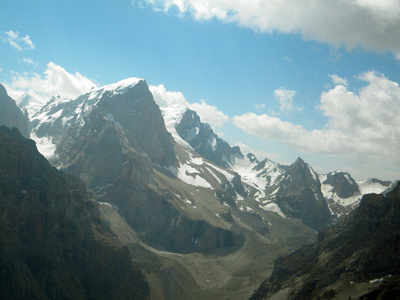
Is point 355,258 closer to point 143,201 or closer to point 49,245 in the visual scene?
point 49,245

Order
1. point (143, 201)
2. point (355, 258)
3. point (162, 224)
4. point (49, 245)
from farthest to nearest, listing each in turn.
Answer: point (143, 201), point (162, 224), point (49, 245), point (355, 258)

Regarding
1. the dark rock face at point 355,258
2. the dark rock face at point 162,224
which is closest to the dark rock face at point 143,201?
the dark rock face at point 162,224

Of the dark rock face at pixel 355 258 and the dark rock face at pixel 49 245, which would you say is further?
the dark rock face at pixel 49 245

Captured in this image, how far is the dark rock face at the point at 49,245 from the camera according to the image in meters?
72.6

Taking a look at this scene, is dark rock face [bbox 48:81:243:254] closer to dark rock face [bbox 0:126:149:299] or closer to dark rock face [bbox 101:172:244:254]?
dark rock face [bbox 101:172:244:254]

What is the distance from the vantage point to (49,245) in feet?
270

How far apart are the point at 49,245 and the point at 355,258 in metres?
70.5

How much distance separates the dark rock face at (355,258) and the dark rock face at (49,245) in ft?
132

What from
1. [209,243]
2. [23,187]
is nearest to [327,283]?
[23,187]

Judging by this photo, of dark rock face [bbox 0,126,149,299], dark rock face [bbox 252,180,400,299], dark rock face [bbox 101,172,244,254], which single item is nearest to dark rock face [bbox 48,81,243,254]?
dark rock face [bbox 101,172,244,254]

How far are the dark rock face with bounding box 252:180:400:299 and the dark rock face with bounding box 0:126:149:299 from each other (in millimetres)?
40178

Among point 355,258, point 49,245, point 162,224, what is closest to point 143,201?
point 162,224

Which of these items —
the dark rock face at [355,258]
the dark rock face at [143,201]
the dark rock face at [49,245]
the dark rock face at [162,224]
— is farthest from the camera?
the dark rock face at [143,201]

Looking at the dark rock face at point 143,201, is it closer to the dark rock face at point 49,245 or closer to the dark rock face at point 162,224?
the dark rock face at point 162,224
